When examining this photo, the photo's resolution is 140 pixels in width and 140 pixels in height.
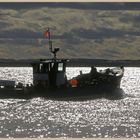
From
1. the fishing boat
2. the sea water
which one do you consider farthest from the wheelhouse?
the sea water

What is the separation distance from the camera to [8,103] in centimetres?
7812

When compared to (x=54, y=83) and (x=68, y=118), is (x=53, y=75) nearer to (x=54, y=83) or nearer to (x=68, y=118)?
(x=54, y=83)

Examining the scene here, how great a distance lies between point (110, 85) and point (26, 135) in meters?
32.1

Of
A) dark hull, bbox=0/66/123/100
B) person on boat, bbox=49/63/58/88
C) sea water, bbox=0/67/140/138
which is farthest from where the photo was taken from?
dark hull, bbox=0/66/123/100

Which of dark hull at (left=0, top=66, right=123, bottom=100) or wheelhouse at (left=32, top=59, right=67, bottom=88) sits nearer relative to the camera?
wheelhouse at (left=32, top=59, right=67, bottom=88)

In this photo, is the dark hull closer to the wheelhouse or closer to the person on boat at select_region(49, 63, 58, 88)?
the person on boat at select_region(49, 63, 58, 88)

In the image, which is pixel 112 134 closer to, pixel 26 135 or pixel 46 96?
pixel 26 135

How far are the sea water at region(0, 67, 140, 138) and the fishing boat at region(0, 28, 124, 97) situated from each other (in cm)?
191

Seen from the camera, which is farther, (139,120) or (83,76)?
(83,76)

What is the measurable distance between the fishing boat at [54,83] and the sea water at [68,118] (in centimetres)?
191

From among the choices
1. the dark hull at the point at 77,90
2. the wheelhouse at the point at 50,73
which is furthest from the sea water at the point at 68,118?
the wheelhouse at the point at 50,73

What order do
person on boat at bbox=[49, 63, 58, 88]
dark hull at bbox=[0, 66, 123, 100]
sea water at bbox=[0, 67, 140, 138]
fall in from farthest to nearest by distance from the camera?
dark hull at bbox=[0, 66, 123, 100] → person on boat at bbox=[49, 63, 58, 88] → sea water at bbox=[0, 67, 140, 138]

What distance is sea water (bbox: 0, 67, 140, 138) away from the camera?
51875 millimetres

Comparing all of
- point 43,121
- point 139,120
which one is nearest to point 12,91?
point 43,121
